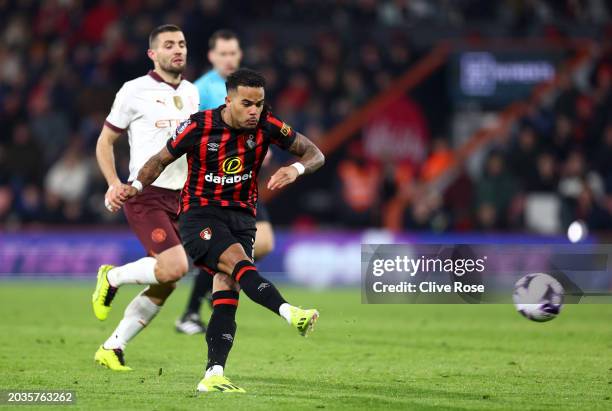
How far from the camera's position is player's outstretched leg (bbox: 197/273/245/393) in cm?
717

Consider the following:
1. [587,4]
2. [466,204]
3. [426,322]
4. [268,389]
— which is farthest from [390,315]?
[587,4]

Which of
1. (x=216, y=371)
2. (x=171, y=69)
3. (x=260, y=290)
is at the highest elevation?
(x=171, y=69)

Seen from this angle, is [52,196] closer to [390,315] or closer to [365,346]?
[390,315]

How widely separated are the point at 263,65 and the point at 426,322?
741cm

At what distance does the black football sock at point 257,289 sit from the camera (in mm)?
7062

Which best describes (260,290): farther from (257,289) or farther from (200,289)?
(200,289)

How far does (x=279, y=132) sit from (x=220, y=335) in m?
1.39

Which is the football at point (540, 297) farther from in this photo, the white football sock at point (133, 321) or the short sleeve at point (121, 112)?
the short sleeve at point (121, 112)

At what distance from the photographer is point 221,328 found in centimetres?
729

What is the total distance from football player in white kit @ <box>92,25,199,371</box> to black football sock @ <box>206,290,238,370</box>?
3.75 ft

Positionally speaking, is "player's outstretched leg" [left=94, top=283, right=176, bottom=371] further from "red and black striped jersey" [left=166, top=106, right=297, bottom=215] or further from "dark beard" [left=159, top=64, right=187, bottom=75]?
"dark beard" [left=159, top=64, right=187, bottom=75]

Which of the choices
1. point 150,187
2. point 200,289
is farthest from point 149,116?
point 200,289

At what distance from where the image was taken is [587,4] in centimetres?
2106

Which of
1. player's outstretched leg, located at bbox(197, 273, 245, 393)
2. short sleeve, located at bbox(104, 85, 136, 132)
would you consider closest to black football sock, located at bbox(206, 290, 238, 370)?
player's outstretched leg, located at bbox(197, 273, 245, 393)
